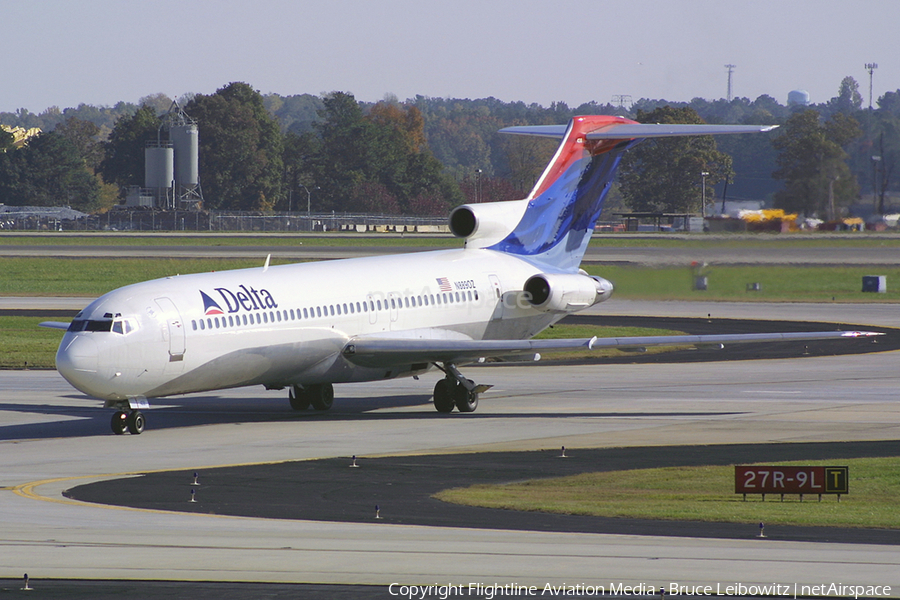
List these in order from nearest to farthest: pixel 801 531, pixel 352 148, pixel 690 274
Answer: pixel 801 531 < pixel 690 274 < pixel 352 148

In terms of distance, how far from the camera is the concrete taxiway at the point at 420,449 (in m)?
14.7

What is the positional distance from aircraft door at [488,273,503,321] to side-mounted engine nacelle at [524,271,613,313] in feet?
3.07

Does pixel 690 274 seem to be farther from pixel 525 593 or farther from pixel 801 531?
pixel 525 593

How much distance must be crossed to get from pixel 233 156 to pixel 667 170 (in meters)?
124

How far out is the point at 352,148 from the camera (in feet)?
627

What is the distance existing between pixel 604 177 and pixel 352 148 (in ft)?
509

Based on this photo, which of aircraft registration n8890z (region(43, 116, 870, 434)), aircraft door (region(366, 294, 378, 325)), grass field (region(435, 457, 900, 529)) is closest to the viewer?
grass field (region(435, 457, 900, 529))

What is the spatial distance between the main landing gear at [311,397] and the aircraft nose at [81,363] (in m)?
7.25

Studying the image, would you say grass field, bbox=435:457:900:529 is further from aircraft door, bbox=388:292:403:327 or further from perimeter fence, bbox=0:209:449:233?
perimeter fence, bbox=0:209:449:233

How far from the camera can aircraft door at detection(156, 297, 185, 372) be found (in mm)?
27406

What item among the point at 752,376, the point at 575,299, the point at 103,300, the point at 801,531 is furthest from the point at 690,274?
the point at 801,531

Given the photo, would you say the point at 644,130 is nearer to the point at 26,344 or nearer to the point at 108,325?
the point at 108,325

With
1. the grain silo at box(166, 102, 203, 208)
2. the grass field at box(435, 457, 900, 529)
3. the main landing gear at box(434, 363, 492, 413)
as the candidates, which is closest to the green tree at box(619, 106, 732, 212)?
the main landing gear at box(434, 363, 492, 413)

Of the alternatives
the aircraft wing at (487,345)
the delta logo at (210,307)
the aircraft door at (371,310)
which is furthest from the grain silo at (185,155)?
the delta logo at (210,307)
